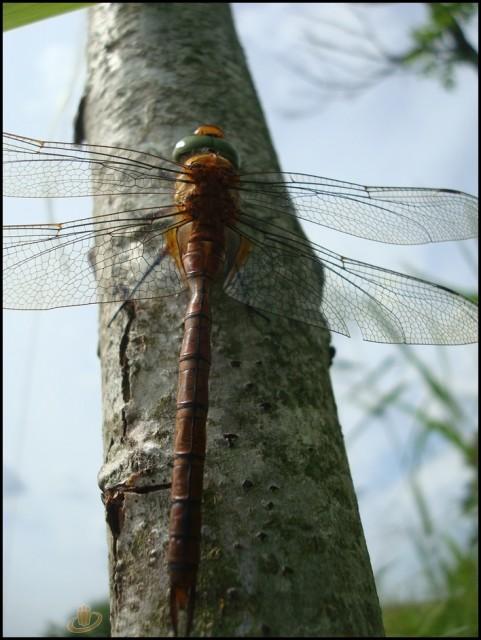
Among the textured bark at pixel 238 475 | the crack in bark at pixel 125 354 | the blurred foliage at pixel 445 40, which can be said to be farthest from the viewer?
the blurred foliage at pixel 445 40

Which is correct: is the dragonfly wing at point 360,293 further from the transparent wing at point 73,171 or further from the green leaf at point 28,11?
the green leaf at point 28,11

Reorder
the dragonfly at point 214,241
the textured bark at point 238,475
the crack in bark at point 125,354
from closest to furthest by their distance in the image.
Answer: the textured bark at point 238,475 < the crack in bark at point 125,354 < the dragonfly at point 214,241

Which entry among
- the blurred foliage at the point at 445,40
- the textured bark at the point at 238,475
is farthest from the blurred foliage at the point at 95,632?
the blurred foliage at the point at 445,40

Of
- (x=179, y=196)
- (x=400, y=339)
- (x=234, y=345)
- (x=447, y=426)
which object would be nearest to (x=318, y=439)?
(x=234, y=345)

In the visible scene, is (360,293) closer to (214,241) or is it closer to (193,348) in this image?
(214,241)

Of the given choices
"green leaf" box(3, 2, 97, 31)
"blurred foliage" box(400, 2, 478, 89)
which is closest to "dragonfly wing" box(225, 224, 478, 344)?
"green leaf" box(3, 2, 97, 31)

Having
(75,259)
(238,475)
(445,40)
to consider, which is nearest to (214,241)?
(75,259)
